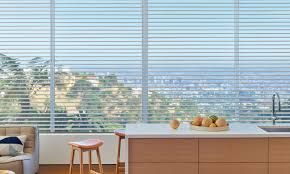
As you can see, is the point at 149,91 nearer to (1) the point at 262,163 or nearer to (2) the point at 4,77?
(2) the point at 4,77

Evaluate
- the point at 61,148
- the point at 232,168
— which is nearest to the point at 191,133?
the point at 232,168

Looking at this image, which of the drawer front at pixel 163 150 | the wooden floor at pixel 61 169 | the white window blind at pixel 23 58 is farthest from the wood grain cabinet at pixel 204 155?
the white window blind at pixel 23 58

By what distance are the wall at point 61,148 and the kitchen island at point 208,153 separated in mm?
2331

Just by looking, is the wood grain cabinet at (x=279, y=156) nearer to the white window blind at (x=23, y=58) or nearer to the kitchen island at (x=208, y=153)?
the kitchen island at (x=208, y=153)

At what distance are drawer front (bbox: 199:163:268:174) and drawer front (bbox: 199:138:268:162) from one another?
4cm

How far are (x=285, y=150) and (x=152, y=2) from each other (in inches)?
126

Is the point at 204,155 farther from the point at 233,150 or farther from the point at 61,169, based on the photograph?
the point at 61,169

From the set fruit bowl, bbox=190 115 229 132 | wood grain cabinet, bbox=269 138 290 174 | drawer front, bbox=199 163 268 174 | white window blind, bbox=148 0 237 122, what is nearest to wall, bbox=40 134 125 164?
white window blind, bbox=148 0 237 122

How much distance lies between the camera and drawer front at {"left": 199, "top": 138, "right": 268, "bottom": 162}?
360cm

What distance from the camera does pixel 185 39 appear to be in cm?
598

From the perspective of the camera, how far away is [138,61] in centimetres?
598

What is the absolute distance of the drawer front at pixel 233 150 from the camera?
360 centimetres

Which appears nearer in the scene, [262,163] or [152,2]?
[262,163]

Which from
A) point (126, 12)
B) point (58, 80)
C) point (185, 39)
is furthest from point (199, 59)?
point (58, 80)
